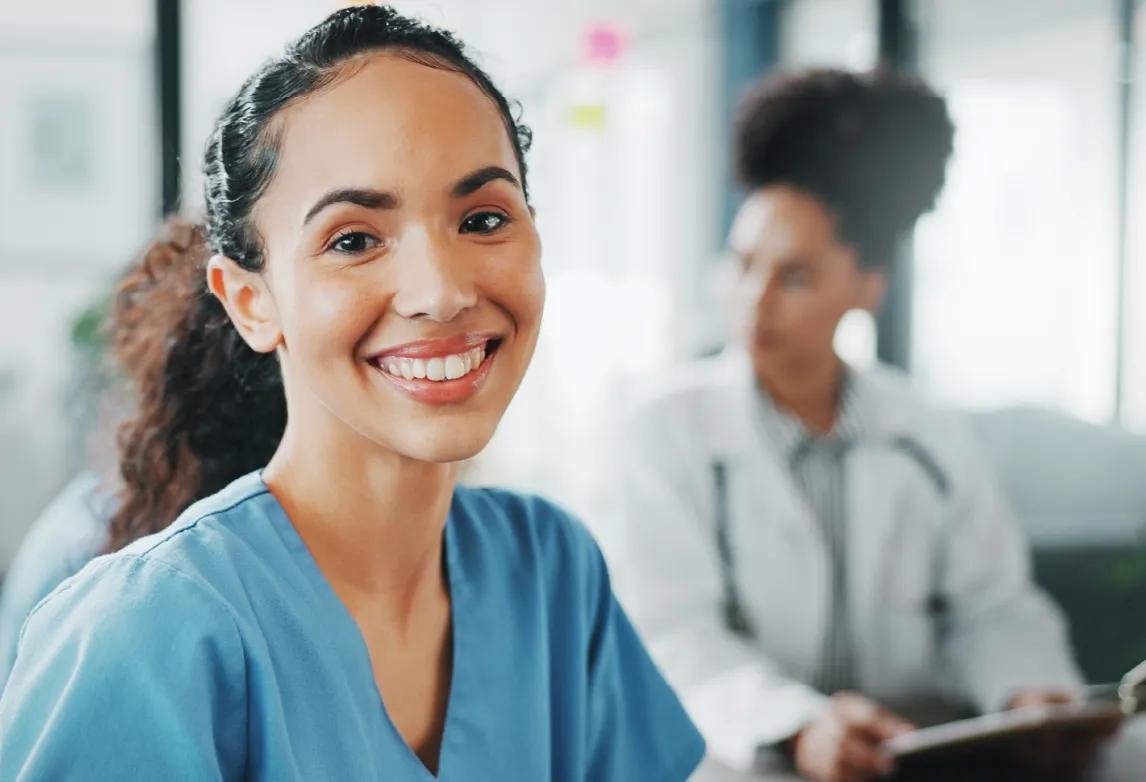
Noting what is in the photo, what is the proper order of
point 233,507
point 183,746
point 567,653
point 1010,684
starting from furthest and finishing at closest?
point 1010,684, point 567,653, point 233,507, point 183,746

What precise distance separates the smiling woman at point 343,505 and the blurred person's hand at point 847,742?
0.45 m

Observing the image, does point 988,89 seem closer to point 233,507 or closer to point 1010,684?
point 1010,684

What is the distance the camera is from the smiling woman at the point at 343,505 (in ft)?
2.32

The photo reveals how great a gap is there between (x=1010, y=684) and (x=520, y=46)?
4.60m

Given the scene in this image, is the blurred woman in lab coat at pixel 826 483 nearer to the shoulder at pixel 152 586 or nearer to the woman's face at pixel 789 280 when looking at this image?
the woman's face at pixel 789 280

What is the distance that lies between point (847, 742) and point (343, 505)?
690mm

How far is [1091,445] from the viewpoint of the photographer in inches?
119

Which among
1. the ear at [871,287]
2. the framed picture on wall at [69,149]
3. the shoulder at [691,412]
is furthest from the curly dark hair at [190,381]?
the framed picture on wall at [69,149]

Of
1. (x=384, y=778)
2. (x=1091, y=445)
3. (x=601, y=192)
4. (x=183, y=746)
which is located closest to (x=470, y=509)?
(x=384, y=778)

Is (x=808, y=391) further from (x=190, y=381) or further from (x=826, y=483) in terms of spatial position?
(x=190, y=381)

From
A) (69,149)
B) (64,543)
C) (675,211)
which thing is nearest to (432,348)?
(64,543)

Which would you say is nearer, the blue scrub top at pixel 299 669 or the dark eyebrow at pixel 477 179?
the blue scrub top at pixel 299 669

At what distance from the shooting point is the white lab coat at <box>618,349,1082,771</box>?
1661mm

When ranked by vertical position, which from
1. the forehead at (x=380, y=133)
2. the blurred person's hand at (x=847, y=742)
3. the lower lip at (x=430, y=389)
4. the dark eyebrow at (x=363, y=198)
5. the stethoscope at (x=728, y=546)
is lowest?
the blurred person's hand at (x=847, y=742)
